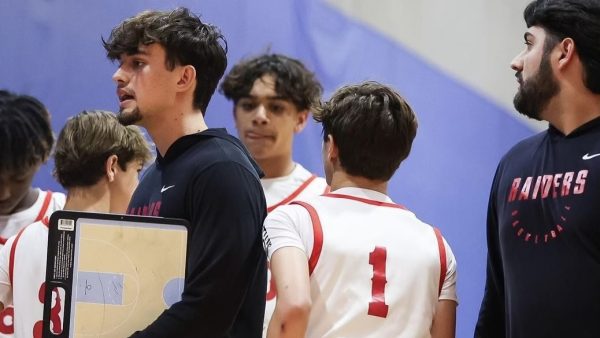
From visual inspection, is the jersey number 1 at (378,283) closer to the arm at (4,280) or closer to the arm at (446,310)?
the arm at (446,310)

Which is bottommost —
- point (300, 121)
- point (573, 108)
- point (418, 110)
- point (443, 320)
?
point (443, 320)

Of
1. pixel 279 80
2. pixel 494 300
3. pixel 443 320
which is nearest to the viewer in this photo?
pixel 443 320

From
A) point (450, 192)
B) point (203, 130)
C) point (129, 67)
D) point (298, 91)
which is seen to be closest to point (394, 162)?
point (203, 130)

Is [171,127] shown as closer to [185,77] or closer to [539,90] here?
[185,77]

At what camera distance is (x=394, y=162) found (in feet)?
9.55

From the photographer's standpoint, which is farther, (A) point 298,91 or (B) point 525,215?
(A) point 298,91

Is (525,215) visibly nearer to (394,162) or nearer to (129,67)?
(394,162)

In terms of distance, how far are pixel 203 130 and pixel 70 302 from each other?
2.21 ft

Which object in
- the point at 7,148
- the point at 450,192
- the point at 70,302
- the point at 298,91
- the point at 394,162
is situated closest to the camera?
the point at 70,302

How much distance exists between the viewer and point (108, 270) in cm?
272

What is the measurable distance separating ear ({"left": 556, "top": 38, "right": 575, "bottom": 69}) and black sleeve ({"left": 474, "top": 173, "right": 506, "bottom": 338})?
41 cm

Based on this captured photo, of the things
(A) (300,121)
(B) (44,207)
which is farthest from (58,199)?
(A) (300,121)

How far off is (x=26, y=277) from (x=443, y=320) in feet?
4.50

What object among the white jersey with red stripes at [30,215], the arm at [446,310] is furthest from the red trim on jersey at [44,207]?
the arm at [446,310]
